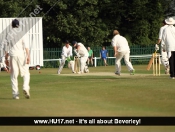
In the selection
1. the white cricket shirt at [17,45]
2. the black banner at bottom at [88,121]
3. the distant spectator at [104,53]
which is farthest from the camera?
the distant spectator at [104,53]

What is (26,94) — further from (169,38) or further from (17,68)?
(169,38)

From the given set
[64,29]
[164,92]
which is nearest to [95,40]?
[64,29]

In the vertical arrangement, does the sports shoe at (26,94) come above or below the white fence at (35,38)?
below

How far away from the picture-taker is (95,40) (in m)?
63.2

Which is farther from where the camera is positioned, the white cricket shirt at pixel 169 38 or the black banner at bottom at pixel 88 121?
the white cricket shirt at pixel 169 38

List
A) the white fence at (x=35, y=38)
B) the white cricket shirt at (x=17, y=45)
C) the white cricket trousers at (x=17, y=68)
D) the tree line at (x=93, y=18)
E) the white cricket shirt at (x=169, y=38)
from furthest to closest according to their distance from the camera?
the tree line at (x=93, y=18), the white fence at (x=35, y=38), the white cricket shirt at (x=169, y=38), the white cricket trousers at (x=17, y=68), the white cricket shirt at (x=17, y=45)

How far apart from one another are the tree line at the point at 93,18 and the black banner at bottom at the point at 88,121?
42644 millimetres

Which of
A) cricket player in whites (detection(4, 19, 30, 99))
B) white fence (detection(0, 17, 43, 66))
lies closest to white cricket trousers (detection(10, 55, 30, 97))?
cricket player in whites (detection(4, 19, 30, 99))

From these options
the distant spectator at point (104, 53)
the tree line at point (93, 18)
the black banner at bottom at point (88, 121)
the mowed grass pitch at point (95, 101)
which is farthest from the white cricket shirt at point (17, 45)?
the distant spectator at point (104, 53)

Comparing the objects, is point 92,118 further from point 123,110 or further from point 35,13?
point 35,13

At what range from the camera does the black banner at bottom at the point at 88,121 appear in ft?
47.0

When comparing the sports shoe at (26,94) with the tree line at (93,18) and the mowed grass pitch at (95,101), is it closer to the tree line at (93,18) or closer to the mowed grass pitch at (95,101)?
the mowed grass pitch at (95,101)

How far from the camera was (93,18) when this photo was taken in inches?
2488

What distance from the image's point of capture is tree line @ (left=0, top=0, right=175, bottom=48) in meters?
60.0
